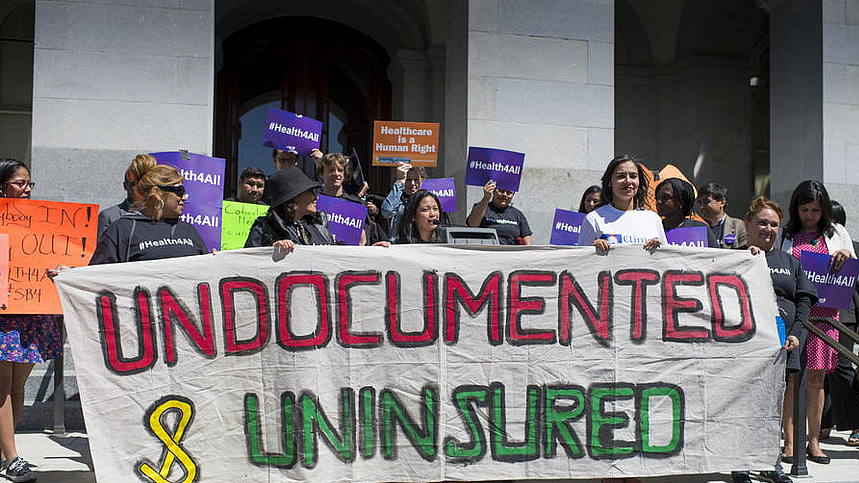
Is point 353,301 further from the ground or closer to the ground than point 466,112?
closer to the ground

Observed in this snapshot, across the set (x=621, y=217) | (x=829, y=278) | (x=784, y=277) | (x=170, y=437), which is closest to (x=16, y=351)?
(x=170, y=437)

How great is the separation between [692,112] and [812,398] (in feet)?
26.6

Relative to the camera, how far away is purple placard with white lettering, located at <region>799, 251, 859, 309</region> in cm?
568

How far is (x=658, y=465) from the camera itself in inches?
175

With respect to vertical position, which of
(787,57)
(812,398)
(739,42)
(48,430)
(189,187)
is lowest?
(48,430)

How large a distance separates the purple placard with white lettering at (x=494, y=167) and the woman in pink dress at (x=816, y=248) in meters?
2.11

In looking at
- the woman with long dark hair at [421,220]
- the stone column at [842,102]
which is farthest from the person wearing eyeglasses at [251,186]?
the stone column at [842,102]

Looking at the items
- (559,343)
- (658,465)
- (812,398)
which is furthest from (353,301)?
(812,398)

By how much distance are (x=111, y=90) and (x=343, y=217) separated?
112 inches

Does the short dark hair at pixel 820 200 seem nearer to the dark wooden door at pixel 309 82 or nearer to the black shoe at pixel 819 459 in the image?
the black shoe at pixel 819 459

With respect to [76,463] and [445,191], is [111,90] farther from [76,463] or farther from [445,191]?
[76,463]

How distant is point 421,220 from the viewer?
17.2ft

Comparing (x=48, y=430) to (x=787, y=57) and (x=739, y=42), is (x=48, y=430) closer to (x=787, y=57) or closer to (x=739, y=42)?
(x=787, y=57)

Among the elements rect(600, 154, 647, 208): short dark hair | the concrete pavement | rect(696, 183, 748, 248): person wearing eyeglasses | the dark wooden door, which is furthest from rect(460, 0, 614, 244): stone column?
the dark wooden door
